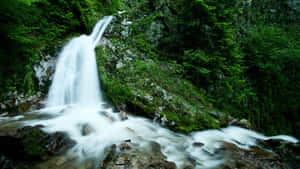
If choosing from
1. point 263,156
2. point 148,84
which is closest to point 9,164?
point 148,84

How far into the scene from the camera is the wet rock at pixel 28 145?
9.57ft

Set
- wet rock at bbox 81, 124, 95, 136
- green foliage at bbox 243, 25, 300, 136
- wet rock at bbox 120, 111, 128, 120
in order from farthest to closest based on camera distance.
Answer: green foliage at bbox 243, 25, 300, 136, wet rock at bbox 120, 111, 128, 120, wet rock at bbox 81, 124, 95, 136

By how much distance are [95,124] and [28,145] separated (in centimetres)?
173

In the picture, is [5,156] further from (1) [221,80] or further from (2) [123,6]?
(2) [123,6]

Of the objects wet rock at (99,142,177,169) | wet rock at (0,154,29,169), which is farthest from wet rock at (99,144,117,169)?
wet rock at (0,154,29,169)

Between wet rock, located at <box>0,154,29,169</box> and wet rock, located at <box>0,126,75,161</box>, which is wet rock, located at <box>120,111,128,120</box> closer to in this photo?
Result: wet rock, located at <box>0,126,75,161</box>

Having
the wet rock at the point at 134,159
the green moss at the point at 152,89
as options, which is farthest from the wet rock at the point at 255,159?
the wet rock at the point at 134,159

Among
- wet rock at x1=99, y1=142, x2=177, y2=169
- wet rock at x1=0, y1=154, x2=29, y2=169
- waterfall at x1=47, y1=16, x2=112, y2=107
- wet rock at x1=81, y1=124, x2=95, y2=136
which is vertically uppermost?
waterfall at x1=47, y1=16, x2=112, y2=107

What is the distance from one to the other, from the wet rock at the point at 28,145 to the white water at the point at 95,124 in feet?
1.49

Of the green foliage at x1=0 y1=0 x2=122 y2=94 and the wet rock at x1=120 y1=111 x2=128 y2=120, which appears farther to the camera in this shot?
the wet rock at x1=120 y1=111 x2=128 y2=120

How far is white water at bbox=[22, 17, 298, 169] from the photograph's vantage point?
12.6 ft

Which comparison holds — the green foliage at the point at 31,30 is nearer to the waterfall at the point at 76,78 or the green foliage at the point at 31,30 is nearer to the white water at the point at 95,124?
the waterfall at the point at 76,78

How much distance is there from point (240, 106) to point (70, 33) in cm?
969

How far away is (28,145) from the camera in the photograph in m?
2.96
